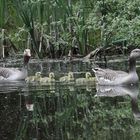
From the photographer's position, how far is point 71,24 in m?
21.0

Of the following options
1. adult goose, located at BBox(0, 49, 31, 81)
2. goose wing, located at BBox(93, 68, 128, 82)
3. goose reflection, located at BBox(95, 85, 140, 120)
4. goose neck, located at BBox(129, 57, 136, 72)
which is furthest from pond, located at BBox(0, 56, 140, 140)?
adult goose, located at BBox(0, 49, 31, 81)

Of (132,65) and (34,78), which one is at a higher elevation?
(132,65)

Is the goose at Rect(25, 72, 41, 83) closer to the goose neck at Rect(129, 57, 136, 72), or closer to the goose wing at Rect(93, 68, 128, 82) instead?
the goose wing at Rect(93, 68, 128, 82)

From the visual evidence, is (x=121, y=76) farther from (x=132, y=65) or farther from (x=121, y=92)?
(x=121, y=92)

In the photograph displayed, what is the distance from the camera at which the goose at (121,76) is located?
13.5 meters

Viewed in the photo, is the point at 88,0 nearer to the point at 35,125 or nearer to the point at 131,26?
the point at 131,26

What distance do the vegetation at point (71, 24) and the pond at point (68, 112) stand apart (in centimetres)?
409

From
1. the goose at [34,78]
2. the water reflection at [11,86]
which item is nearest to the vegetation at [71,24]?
the goose at [34,78]

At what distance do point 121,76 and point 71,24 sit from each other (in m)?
7.54

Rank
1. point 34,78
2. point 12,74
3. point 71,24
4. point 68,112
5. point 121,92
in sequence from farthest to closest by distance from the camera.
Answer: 1. point 71,24
2. point 12,74
3. point 34,78
4. point 121,92
5. point 68,112

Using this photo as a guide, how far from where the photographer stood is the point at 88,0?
2033 centimetres

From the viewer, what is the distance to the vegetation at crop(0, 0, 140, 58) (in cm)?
1770

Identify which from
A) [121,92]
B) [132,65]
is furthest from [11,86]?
[121,92]

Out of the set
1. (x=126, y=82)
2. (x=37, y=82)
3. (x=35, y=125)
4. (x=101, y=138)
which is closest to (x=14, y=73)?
(x=37, y=82)
